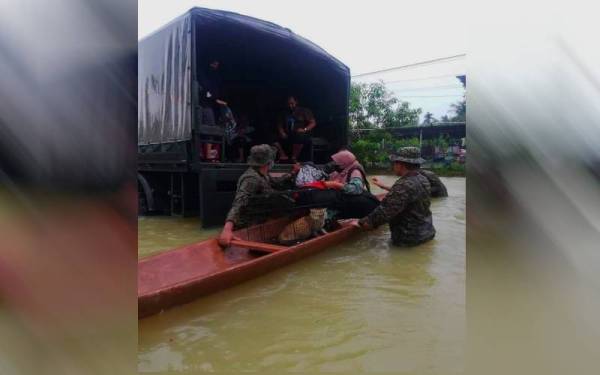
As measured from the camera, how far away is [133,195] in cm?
119

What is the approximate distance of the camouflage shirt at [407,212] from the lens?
4.43m

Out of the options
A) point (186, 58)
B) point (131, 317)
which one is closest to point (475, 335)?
point (131, 317)

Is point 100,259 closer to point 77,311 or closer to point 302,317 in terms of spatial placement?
point 77,311

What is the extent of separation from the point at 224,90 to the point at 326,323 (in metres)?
6.29

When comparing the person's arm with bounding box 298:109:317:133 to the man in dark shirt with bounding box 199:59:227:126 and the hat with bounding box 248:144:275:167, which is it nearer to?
the man in dark shirt with bounding box 199:59:227:126

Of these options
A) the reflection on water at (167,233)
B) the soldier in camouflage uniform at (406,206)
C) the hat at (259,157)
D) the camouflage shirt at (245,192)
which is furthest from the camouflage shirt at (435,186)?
the camouflage shirt at (245,192)

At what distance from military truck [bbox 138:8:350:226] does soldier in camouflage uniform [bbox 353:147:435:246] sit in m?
2.31

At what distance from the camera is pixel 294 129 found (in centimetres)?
766

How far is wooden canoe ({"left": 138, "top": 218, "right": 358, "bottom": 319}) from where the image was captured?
2.65 m

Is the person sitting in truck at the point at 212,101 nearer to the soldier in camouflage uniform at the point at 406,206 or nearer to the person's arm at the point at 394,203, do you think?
the soldier in camouflage uniform at the point at 406,206

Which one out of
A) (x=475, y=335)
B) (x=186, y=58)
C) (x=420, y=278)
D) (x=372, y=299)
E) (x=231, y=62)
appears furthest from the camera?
(x=231, y=62)

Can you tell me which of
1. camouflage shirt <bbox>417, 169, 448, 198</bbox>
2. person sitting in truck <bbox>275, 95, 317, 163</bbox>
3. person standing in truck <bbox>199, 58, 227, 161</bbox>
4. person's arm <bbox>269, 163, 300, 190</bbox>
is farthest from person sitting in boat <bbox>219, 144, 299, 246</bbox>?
camouflage shirt <bbox>417, 169, 448, 198</bbox>

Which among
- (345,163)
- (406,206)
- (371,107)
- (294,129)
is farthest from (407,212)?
(371,107)

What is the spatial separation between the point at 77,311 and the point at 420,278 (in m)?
3.31
